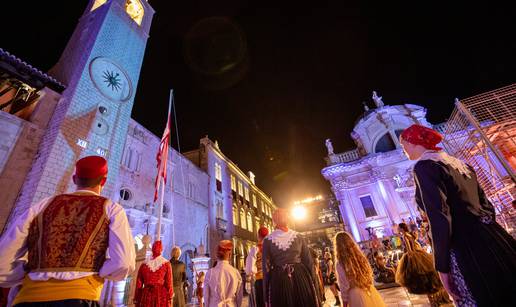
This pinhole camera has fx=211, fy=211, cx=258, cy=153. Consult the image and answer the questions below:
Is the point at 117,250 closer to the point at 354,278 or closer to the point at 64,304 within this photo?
the point at 64,304

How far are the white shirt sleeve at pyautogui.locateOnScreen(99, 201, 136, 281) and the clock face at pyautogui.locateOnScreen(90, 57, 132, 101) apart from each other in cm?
1231

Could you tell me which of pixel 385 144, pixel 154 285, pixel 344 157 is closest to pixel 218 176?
pixel 344 157

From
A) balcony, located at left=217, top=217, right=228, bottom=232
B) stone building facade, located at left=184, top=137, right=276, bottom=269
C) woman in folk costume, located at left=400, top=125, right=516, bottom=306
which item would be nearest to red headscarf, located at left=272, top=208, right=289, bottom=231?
woman in folk costume, located at left=400, top=125, right=516, bottom=306

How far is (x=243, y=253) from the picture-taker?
2348 cm

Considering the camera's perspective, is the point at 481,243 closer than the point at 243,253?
Yes

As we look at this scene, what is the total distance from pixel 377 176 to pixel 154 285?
60.0 feet

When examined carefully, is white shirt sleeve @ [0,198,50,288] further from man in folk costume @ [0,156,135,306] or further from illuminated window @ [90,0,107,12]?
illuminated window @ [90,0,107,12]

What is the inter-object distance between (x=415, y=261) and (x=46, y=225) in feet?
15.0

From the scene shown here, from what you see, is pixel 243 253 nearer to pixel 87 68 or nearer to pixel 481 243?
pixel 87 68

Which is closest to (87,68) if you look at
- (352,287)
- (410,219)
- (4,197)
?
(4,197)

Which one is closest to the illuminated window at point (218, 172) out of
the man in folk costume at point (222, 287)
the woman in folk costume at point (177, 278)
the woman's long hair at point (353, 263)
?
the woman in folk costume at point (177, 278)

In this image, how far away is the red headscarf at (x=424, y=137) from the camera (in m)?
2.07

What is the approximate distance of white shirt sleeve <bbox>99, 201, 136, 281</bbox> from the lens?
1572 mm

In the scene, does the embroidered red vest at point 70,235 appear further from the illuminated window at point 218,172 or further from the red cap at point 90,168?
the illuminated window at point 218,172
